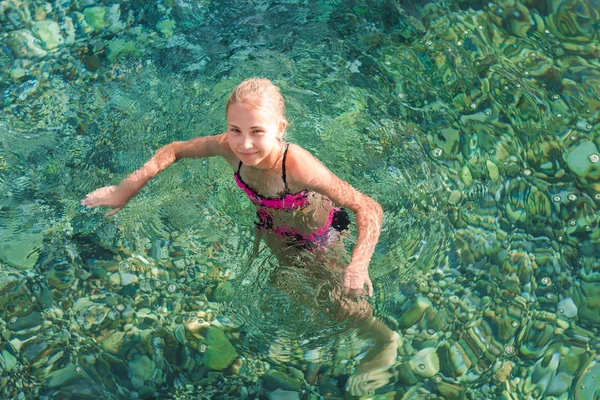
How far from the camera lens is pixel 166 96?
4.51m

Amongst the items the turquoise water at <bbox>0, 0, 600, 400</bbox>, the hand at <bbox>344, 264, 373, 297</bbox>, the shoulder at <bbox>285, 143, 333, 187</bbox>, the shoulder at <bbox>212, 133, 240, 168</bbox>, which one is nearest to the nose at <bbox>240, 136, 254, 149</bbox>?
the shoulder at <bbox>285, 143, 333, 187</bbox>

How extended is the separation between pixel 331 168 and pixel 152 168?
1.20 metres

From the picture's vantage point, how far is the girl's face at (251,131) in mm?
2887

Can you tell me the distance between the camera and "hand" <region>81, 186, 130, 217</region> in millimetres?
3166

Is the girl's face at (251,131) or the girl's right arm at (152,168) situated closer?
the girl's face at (251,131)

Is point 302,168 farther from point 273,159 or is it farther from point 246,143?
point 246,143

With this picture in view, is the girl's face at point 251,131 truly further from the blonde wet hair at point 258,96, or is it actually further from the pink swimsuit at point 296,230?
the pink swimsuit at point 296,230

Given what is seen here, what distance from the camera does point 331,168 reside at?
4090 mm

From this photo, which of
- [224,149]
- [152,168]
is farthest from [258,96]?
[152,168]

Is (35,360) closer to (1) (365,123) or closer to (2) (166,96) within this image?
(2) (166,96)

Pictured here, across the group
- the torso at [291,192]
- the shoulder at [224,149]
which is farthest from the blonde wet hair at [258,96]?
the shoulder at [224,149]

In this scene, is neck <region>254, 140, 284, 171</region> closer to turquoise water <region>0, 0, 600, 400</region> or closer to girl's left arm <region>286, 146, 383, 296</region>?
girl's left arm <region>286, 146, 383, 296</region>

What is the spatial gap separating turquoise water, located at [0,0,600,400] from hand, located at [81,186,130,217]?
22.1 inches

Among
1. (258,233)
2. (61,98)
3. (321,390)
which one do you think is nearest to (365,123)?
(258,233)
